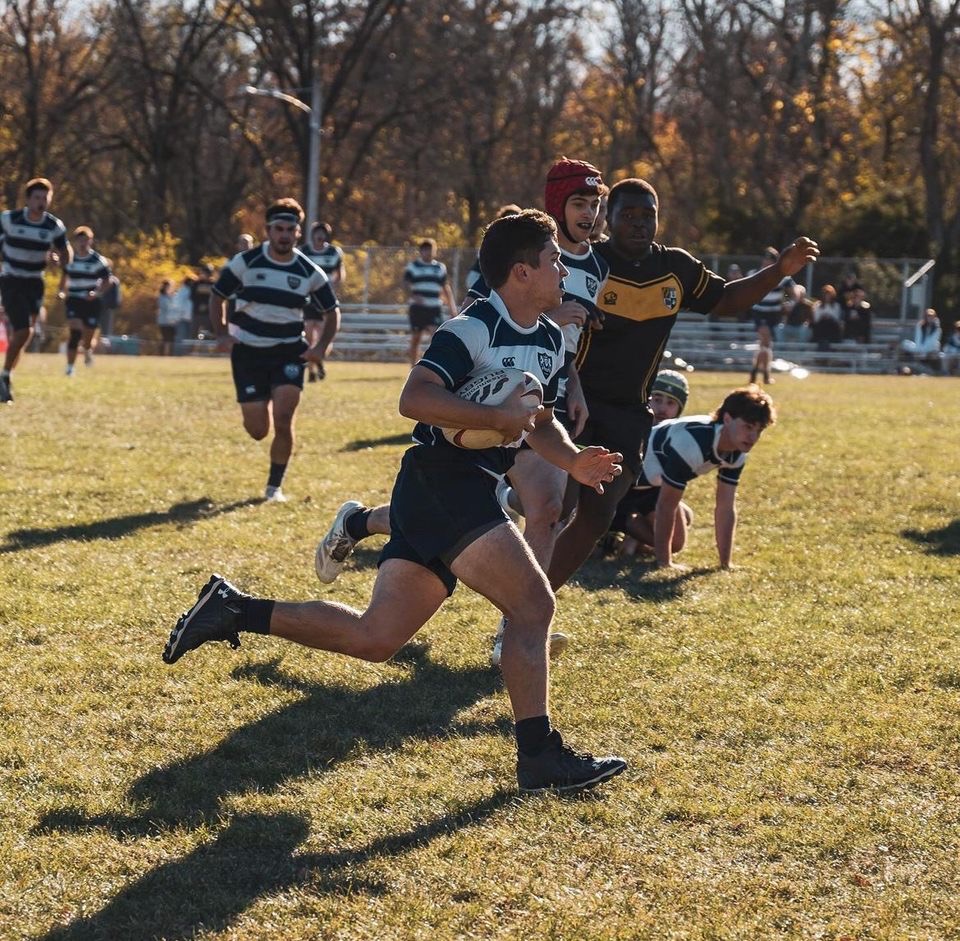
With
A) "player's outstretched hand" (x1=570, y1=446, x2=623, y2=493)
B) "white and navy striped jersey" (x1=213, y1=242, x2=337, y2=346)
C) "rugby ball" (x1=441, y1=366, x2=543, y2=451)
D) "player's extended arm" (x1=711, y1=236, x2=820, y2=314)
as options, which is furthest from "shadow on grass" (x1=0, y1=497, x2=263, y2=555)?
"player's outstretched hand" (x1=570, y1=446, x2=623, y2=493)

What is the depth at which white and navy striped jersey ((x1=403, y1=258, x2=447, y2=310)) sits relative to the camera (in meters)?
24.7

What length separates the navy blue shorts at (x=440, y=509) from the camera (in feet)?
15.5

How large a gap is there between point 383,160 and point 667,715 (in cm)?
4442

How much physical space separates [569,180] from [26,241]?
10774mm

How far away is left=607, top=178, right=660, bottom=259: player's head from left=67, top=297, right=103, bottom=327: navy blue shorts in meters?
16.5

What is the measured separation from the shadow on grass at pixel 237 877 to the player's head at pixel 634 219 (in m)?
2.92

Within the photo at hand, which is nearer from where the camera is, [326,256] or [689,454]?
[689,454]

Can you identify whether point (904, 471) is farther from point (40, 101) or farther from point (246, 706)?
point (40, 101)

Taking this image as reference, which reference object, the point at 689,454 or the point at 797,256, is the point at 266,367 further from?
the point at 797,256

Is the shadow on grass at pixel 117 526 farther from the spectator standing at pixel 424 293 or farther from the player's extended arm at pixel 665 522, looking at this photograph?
the spectator standing at pixel 424 293

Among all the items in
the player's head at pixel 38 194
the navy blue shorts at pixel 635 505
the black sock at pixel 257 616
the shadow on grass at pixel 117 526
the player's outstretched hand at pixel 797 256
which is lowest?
the shadow on grass at pixel 117 526

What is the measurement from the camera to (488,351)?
4762 millimetres

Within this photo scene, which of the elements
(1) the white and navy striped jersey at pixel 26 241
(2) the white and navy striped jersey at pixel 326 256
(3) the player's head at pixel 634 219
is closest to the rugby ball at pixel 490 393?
(3) the player's head at pixel 634 219

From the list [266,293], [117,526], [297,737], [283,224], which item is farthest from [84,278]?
[297,737]
